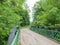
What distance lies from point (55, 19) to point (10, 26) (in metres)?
17.0

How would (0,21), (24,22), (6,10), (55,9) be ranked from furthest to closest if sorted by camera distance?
1. (24,22)
2. (55,9)
3. (6,10)
4. (0,21)

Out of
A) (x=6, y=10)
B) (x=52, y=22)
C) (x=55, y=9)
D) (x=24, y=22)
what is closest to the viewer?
(x=6, y=10)

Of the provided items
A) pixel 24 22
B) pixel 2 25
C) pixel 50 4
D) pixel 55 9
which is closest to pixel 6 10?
pixel 2 25

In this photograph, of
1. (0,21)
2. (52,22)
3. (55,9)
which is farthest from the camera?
(52,22)

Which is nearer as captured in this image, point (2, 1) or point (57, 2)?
point (2, 1)

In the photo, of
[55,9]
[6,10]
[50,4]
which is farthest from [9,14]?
[50,4]

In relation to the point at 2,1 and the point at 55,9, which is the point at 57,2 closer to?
the point at 55,9

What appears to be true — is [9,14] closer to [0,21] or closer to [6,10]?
[6,10]

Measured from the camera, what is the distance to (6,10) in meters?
14.7

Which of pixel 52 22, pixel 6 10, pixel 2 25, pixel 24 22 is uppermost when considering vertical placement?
pixel 6 10

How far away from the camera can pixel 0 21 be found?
43.4 ft

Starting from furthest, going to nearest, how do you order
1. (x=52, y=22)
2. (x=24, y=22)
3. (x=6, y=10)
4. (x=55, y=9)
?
(x=24, y=22) < (x=52, y=22) < (x=55, y=9) < (x=6, y=10)

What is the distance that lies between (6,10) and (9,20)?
807 millimetres

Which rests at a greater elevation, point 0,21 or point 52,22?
point 0,21
